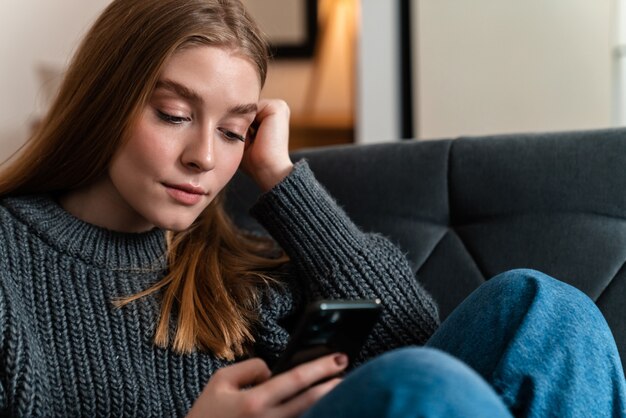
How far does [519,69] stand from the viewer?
234cm

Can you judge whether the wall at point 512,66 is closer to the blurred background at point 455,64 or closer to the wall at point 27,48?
the blurred background at point 455,64

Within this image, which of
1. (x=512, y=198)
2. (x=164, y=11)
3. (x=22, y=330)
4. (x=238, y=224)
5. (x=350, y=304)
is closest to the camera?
(x=350, y=304)

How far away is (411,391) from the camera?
0.71m

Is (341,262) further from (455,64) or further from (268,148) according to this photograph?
(455,64)

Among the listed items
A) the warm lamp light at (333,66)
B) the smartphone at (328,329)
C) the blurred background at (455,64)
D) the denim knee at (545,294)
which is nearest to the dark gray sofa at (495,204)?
the denim knee at (545,294)

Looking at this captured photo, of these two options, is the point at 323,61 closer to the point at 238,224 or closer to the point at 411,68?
the point at 411,68

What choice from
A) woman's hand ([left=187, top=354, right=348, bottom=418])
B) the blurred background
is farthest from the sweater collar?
the blurred background

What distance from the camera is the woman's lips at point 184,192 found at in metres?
1.16

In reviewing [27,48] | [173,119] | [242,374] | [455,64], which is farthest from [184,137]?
[27,48]

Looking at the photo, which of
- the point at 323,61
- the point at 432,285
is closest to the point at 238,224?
the point at 432,285

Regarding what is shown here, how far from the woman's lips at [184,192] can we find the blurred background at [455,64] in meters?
0.87

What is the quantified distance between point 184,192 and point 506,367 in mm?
502

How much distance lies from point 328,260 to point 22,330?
1.53ft

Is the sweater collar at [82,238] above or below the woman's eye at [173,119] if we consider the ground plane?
below
